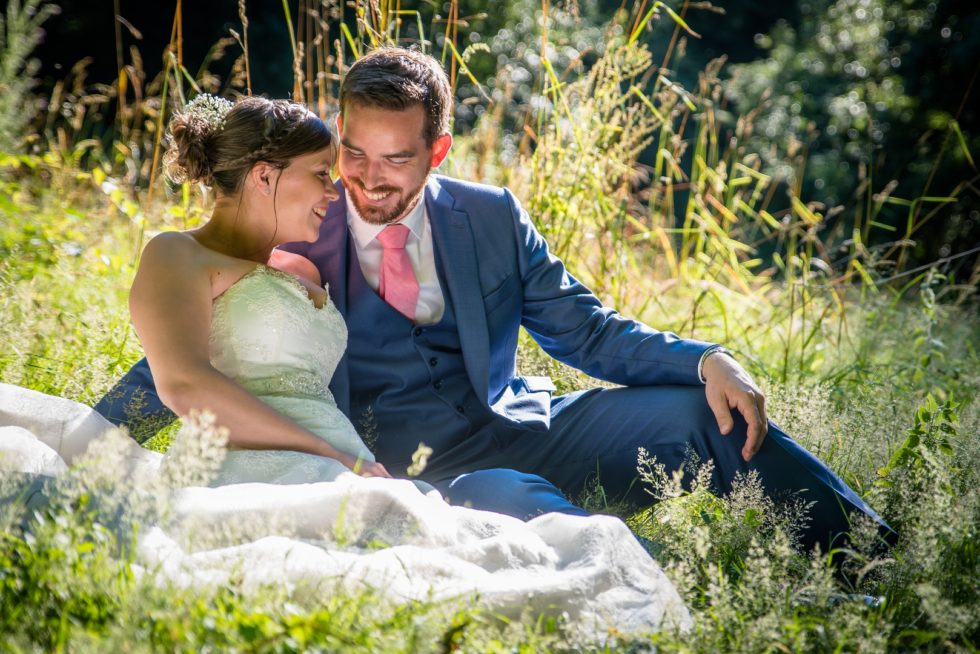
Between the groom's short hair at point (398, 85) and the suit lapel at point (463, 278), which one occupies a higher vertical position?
the groom's short hair at point (398, 85)

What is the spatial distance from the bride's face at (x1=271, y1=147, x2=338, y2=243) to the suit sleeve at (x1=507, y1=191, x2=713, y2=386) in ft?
2.12

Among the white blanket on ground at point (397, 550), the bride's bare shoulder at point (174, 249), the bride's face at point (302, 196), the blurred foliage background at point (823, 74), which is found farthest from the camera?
the blurred foliage background at point (823, 74)

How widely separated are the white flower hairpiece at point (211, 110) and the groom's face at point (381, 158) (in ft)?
1.20

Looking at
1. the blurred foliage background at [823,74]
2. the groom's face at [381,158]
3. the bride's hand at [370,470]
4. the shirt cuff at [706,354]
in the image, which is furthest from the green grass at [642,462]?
the blurred foliage background at [823,74]

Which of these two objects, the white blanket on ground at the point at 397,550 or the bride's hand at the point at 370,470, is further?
the bride's hand at the point at 370,470

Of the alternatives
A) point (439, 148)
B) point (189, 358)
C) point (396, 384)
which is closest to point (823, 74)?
point (439, 148)

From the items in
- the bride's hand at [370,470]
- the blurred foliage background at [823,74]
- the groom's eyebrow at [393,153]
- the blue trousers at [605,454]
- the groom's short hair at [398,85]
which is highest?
the groom's short hair at [398,85]

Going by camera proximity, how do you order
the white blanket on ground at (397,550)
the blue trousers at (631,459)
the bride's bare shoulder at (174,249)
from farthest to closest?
the blue trousers at (631,459), the bride's bare shoulder at (174,249), the white blanket on ground at (397,550)

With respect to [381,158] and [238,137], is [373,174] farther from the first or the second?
[238,137]

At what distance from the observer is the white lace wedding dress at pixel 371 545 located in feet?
5.79

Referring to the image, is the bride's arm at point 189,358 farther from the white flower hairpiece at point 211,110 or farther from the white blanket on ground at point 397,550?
the white flower hairpiece at point 211,110

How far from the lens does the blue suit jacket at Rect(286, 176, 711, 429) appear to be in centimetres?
284

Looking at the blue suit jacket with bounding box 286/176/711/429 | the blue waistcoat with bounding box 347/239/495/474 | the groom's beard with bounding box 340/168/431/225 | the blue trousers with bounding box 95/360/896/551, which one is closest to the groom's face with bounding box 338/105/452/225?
the groom's beard with bounding box 340/168/431/225

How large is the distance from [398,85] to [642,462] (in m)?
1.27
